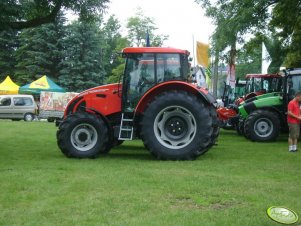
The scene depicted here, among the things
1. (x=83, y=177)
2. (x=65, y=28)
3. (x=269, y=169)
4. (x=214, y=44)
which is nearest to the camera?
(x=83, y=177)

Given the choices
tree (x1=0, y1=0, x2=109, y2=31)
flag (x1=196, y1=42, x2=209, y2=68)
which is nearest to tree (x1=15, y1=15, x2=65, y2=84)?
flag (x1=196, y1=42, x2=209, y2=68)

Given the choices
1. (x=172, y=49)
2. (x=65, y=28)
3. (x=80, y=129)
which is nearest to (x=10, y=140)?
(x=80, y=129)

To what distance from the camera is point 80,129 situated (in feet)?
36.9

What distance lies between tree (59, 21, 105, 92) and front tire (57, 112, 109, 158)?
3849 centimetres

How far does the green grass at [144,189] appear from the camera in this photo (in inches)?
236

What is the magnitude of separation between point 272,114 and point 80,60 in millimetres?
36300

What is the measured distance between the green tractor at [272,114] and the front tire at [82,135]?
6.71 meters

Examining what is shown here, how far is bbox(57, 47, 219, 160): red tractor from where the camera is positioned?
10930 millimetres

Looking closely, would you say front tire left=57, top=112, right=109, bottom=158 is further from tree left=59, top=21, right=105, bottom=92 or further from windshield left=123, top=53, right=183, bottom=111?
tree left=59, top=21, right=105, bottom=92

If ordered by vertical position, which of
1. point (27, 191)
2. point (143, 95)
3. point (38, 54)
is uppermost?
point (38, 54)

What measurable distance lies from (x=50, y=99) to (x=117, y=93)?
2125 cm

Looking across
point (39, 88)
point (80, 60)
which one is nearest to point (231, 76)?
point (39, 88)

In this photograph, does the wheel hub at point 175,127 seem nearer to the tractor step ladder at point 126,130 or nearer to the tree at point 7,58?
the tractor step ladder at point 126,130

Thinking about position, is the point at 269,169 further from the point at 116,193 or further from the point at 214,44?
the point at 214,44
